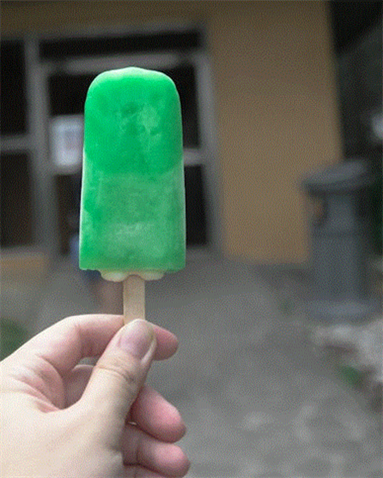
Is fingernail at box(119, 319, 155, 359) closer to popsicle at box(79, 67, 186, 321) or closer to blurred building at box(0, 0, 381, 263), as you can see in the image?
popsicle at box(79, 67, 186, 321)

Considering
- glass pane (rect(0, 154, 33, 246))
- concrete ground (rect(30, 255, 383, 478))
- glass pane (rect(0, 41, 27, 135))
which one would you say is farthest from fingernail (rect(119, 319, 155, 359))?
glass pane (rect(0, 41, 27, 135))

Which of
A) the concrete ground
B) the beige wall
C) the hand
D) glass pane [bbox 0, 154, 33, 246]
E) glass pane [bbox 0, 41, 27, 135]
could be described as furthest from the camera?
glass pane [bbox 0, 154, 33, 246]

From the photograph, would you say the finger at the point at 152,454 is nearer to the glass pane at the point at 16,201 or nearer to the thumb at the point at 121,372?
the thumb at the point at 121,372

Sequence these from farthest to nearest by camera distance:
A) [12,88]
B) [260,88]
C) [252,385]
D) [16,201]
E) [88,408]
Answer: [16,201] → [12,88] → [260,88] → [252,385] → [88,408]

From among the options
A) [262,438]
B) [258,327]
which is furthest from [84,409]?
[258,327]

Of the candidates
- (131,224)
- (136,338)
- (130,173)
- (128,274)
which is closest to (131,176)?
(130,173)

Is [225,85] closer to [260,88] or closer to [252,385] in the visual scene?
[260,88]
